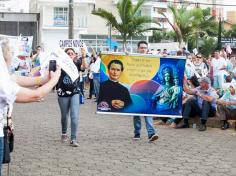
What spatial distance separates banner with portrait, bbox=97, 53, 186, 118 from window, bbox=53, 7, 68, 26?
145 ft

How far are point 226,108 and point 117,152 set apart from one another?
3704 millimetres

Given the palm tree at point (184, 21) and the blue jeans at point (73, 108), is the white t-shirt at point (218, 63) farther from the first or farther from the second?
the palm tree at point (184, 21)

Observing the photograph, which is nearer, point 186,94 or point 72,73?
point 72,73

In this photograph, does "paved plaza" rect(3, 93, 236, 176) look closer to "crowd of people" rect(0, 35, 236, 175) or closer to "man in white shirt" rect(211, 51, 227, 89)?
"crowd of people" rect(0, 35, 236, 175)

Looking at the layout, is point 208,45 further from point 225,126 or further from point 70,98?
point 70,98

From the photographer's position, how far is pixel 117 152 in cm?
868

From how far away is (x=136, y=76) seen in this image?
10.0 meters

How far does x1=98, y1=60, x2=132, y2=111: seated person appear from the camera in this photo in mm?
9977

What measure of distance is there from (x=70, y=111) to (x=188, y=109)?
133 inches

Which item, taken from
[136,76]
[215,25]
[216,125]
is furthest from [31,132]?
[215,25]

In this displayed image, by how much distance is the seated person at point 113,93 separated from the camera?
9977 mm

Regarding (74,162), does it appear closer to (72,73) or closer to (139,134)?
(72,73)

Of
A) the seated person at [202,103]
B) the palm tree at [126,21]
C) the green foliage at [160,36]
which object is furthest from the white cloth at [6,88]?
the green foliage at [160,36]

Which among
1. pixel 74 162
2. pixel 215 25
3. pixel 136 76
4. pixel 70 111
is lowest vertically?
pixel 74 162
